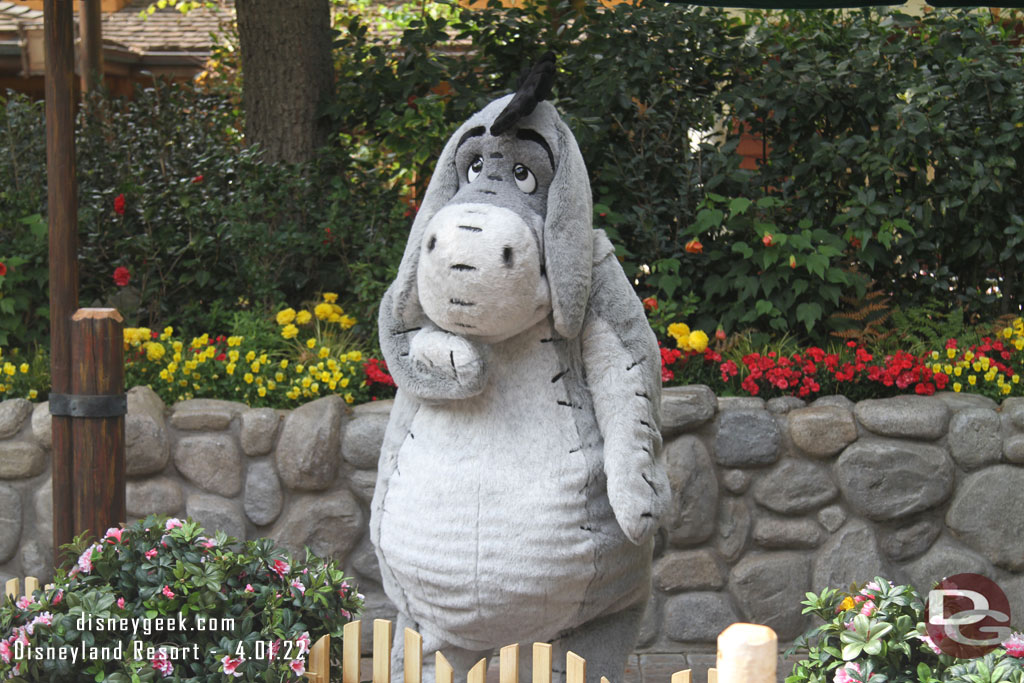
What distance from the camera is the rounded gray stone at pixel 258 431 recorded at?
13.8 feet

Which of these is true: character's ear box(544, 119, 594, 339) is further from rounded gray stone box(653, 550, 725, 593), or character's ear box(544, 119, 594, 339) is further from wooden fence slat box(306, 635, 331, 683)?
rounded gray stone box(653, 550, 725, 593)

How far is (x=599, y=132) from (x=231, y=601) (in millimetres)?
3304

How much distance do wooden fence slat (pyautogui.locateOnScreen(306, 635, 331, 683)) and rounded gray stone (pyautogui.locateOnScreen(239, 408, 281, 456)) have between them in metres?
1.93

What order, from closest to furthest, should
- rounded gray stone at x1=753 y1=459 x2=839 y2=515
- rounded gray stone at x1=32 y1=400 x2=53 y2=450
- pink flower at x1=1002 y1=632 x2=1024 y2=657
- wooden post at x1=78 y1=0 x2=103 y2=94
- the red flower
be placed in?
1. pink flower at x1=1002 y1=632 x2=1024 y2=657
2. rounded gray stone at x1=32 y1=400 x2=53 y2=450
3. rounded gray stone at x1=753 y1=459 x2=839 y2=515
4. the red flower
5. wooden post at x1=78 y1=0 x2=103 y2=94

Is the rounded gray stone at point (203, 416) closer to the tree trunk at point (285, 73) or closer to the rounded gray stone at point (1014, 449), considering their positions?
the tree trunk at point (285, 73)

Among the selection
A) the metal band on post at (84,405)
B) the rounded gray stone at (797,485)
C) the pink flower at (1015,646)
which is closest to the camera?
the pink flower at (1015,646)

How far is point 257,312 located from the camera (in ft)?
16.3

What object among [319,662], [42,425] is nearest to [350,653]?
[319,662]

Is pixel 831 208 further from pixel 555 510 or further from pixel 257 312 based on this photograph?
pixel 555 510

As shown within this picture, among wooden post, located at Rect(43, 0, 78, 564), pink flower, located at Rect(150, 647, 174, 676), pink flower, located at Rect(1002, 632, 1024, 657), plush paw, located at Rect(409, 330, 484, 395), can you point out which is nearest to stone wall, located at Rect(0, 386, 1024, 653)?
wooden post, located at Rect(43, 0, 78, 564)

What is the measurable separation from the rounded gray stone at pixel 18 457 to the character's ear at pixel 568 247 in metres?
2.45

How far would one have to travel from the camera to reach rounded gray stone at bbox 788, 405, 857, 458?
167 inches

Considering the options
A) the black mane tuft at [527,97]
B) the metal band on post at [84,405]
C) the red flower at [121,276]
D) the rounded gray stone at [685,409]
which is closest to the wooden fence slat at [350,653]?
the black mane tuft at [527,97]

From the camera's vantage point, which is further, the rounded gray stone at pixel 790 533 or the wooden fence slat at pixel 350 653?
the rounded gray stone at pixel 790 533
